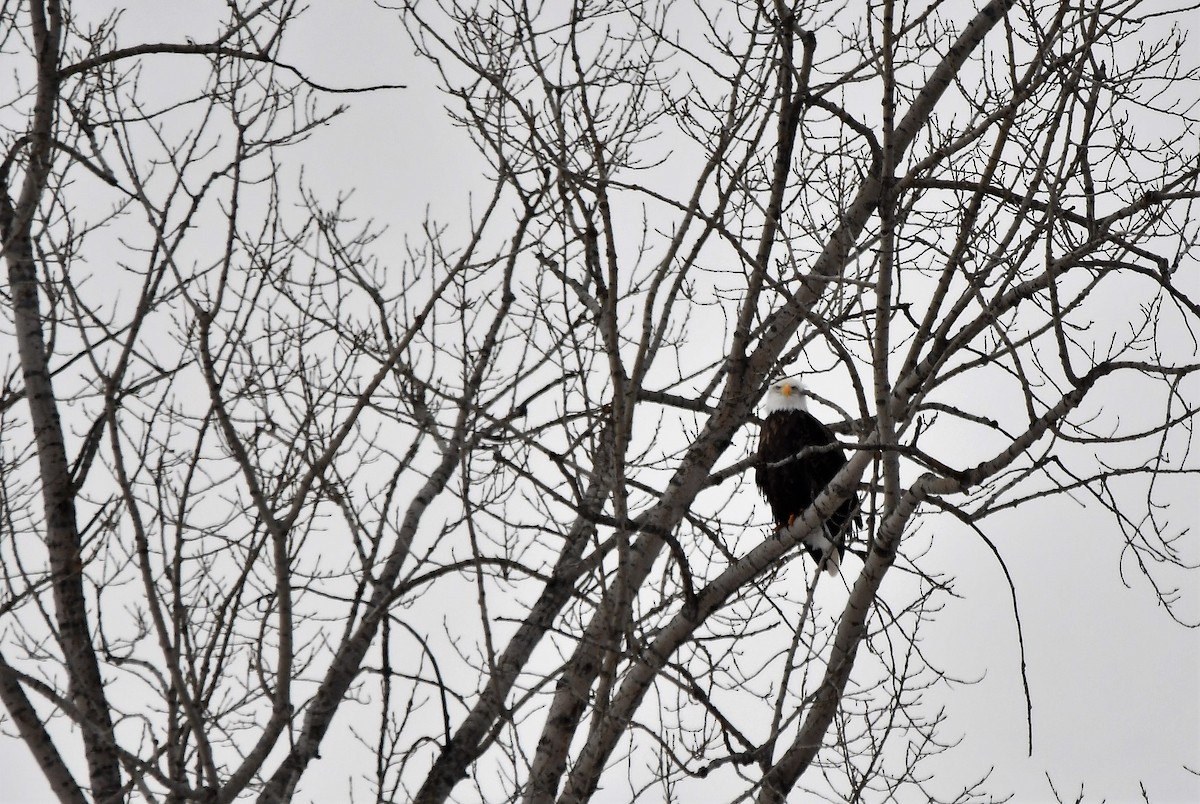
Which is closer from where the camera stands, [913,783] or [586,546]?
[913,783]

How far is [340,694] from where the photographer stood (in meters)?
3.95

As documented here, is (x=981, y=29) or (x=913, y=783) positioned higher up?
(x=981, y=29)

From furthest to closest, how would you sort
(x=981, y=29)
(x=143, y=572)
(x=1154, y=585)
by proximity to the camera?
(x=981, y=29) → (x=1154, y=585) → (x=143, y=572)

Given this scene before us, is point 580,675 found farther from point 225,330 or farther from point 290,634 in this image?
point 225,330

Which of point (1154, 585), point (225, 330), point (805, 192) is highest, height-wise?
point (805, 192)

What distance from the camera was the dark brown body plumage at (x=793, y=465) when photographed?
18.3ft

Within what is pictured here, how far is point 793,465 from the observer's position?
5703 mm

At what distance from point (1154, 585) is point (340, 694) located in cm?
251

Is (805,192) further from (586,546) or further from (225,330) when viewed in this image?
(225,330)

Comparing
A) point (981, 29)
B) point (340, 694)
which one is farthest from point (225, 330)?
point (981, 29)

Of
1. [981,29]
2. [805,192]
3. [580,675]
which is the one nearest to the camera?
[580,675]

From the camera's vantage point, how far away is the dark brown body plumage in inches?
220

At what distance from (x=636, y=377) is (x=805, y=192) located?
5.87 ft

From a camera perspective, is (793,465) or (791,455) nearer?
(791,455)
